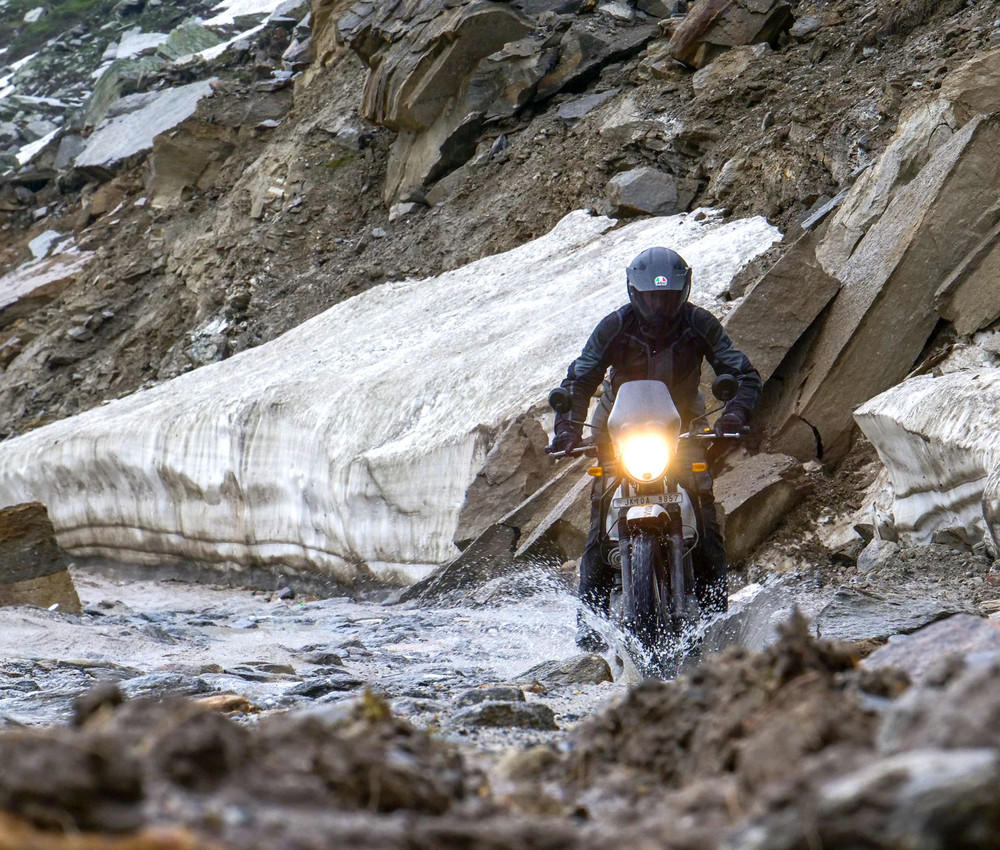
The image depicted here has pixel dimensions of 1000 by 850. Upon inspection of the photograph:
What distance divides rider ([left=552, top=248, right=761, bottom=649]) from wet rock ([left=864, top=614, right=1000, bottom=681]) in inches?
104

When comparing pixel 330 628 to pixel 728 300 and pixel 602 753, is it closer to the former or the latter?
pixel 728 300

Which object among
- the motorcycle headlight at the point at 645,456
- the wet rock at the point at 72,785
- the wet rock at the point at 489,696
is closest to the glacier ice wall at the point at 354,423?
the motorcycle headlight at the point at 645,456

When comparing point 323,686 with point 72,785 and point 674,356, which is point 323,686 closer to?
point 674,356

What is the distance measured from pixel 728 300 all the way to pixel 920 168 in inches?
75.4

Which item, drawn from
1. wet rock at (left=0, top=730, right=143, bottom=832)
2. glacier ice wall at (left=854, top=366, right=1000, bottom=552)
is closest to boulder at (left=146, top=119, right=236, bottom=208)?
glacier ice wall at (left=854, top=366, right=1000, bottom=552)

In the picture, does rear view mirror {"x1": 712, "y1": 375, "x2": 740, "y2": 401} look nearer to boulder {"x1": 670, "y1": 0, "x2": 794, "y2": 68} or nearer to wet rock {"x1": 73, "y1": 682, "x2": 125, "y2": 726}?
wet rock {"x1": 73, "y1": 682, "x2": 125, "y2": 726}

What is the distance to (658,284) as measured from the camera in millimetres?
6035

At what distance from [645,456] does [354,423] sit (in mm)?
7435

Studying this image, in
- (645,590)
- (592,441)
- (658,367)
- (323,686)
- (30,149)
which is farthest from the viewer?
(30,149)

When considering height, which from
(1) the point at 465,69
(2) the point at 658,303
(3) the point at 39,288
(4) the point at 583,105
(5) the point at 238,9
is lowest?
(3) the point at 39,288

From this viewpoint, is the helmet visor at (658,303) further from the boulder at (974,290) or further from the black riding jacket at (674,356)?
the boulder at (974,290)

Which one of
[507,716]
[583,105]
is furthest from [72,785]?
[583,105]

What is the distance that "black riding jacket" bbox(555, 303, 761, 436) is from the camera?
6.21 meters

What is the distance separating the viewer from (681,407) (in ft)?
20.5
